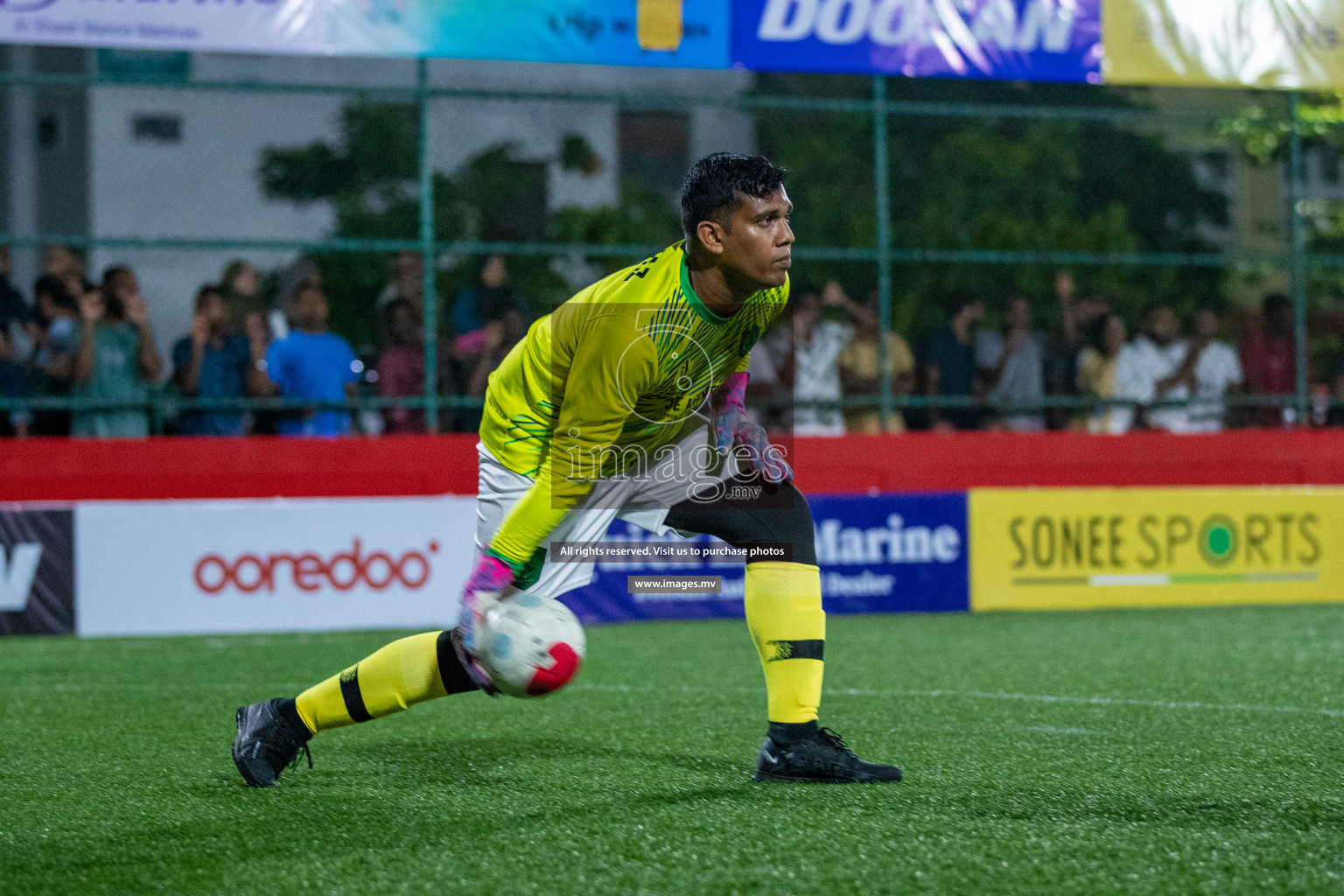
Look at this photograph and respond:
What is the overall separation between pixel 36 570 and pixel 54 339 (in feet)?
6.20

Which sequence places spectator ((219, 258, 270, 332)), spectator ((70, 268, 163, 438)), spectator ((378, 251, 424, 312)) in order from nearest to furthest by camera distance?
spectator ((70, 268, 163, 438)) < spectator ((219, 258, 270, 332)) < spectator ((378, 251, 424, 312))

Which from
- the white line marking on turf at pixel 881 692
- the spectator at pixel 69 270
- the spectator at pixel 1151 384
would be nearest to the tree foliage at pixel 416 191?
the spectator at pixel 1151 384

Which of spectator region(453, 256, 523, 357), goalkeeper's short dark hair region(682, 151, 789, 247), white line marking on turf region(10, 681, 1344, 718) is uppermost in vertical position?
spectator region(453, 256, 523, 357)

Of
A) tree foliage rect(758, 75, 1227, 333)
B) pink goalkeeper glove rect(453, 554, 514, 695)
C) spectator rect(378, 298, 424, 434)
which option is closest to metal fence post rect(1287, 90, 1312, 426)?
tree foliage rect(758, 75, 1227, 333)

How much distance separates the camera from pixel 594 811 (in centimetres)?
393

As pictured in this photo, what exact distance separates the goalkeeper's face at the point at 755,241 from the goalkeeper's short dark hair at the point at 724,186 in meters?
0.03

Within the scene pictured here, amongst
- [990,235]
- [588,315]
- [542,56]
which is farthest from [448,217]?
[588,315]

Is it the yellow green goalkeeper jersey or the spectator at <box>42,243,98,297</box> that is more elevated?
the spectator at <box>42,243,98,297</box>

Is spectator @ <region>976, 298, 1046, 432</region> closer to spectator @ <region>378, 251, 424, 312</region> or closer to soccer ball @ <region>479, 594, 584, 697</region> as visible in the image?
spectator @ <region>378, 251, 424, 312</region>

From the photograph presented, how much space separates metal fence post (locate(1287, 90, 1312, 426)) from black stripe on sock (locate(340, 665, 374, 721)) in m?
10.8

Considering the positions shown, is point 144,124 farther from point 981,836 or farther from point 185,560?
point 981,836

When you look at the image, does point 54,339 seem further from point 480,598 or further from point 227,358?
point 480,598

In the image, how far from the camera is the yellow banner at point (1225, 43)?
12.5 metres

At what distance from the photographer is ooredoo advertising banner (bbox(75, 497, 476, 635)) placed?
9789 mm
